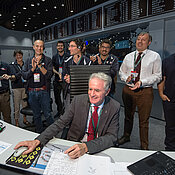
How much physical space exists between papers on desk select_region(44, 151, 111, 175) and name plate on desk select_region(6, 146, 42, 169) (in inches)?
4.8

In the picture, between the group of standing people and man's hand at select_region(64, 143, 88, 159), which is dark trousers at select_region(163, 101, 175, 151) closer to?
the group of standing people

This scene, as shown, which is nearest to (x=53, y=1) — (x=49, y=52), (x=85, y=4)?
(x=85, y=4)

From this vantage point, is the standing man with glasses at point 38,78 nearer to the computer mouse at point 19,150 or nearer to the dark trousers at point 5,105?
the dark trousers at point 5,105

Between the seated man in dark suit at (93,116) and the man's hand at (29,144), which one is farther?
the seated man in dark suit at (93,116)

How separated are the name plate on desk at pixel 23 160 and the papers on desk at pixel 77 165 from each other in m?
0.12

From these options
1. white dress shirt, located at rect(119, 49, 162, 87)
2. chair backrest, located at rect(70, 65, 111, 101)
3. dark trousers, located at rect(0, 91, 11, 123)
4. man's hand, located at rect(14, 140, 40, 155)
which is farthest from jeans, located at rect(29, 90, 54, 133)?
white dress shirt, located at rect(119, 49, 162, 87)

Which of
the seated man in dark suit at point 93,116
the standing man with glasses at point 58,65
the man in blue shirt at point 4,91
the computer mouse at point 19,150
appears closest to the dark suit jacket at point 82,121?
the seated man in dark suit at point 93,116

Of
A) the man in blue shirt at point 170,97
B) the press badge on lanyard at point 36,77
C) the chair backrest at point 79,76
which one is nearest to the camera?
the chair backrest at point 79,76

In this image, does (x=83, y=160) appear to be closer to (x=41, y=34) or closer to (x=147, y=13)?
(x=147, y=13)

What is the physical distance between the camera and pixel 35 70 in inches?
90.6

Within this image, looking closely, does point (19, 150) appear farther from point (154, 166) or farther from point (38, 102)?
point (38, 102)

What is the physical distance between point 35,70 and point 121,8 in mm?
2535

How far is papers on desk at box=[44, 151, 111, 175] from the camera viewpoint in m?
0.79

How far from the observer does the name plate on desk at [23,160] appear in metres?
0.85
